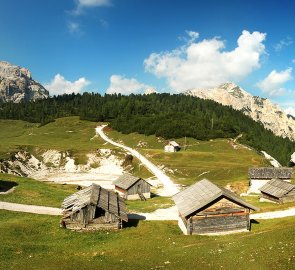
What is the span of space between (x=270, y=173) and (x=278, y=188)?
14.2 meters

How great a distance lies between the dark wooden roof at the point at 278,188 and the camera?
6594 cm

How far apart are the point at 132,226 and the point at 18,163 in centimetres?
8308

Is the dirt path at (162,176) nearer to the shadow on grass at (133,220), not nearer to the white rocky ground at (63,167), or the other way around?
the white rocky ground at (63,167)

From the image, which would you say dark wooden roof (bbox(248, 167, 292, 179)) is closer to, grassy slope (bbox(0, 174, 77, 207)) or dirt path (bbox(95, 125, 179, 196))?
dirt path (bbox(95, 125, 179, 196))

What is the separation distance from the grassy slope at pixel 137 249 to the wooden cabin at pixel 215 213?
199 centimetres

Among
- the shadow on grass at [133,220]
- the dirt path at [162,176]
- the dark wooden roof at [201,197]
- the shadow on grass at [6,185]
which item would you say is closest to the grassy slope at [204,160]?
the dirt path at [162,176]

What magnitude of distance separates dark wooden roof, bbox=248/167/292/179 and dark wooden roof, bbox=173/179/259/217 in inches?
1416

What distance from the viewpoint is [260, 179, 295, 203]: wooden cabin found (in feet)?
216

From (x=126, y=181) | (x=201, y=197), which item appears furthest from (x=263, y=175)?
(x=201, y=197)

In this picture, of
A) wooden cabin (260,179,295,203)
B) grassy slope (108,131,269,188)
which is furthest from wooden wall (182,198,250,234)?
grassy slope (108,131,269,188)

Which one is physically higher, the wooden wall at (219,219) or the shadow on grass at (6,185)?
the shadow on grass at (6,185)

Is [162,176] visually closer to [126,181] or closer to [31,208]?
[126,181]

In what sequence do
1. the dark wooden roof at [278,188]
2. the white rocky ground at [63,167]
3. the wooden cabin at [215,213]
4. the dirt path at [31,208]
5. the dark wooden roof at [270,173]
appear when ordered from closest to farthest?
1. the wooden cabin at [215,213]
2. the dirt path at [31,208]
3. the dark wooden roof at [278,188]
4. the dark wooden roof at [270,173]
5. the white rocky ground at [63,167]

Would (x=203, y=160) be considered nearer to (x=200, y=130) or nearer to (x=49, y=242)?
(x=200, y=130)
